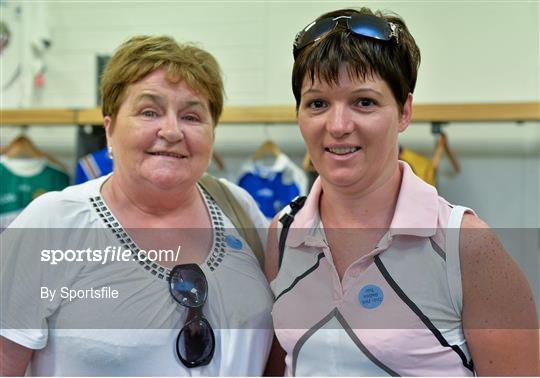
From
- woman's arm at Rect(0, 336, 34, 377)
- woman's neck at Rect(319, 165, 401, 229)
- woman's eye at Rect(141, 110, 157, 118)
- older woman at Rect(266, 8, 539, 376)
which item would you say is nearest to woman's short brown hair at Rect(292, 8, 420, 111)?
older woman at Rect(266, 8, 539, 376)

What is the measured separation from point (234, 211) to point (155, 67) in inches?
10.0

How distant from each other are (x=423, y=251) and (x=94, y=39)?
0.86 m

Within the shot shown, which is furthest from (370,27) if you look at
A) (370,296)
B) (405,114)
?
(370,296)

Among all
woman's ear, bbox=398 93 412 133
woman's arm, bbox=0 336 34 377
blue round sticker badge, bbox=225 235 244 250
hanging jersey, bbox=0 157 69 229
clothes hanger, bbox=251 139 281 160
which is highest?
clothes hanger, bbox=251 139 281 160

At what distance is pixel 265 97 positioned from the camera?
48.6 inches

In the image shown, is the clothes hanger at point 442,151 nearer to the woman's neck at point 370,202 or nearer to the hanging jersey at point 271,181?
the hanging jersey at point 271,181

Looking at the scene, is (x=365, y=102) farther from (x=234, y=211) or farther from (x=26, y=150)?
(x=26, y=150)

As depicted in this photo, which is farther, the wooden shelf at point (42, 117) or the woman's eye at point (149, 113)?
the wooden shelf at point (42, 117)

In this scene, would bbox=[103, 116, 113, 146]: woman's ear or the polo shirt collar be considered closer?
the polo shirt collar

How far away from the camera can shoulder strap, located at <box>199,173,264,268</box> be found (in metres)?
0.82

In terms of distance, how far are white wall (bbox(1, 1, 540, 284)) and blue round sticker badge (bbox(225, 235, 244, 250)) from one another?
0.27 meters

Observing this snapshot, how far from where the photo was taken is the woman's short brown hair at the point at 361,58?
0.61 m

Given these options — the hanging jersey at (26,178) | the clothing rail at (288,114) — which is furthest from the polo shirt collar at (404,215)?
the hanging jersey at (26,178)

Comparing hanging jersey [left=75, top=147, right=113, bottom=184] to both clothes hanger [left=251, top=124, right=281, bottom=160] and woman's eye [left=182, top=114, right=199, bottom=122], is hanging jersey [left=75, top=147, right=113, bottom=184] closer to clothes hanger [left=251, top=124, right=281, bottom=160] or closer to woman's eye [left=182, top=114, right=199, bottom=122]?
clothes hanger [left=251, top=124, right=281, bottom=160]
